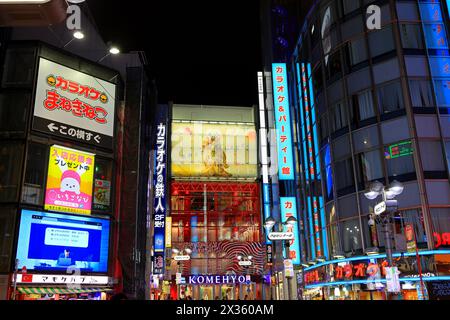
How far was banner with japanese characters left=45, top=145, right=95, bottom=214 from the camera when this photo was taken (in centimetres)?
2666

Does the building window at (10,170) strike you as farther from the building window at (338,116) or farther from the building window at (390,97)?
the building window at (390,97)

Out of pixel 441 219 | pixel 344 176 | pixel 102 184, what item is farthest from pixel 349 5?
pixel 102 184

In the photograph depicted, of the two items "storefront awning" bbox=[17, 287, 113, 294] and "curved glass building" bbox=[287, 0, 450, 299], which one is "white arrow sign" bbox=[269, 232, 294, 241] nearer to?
"curved glass building" bbox=[287, 0, 450, 299]

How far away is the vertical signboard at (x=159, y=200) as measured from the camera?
44.8 metres

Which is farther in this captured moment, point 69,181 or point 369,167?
point 369,167

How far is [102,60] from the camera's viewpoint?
31906mm

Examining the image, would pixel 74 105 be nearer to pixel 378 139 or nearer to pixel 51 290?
pixel 51 290

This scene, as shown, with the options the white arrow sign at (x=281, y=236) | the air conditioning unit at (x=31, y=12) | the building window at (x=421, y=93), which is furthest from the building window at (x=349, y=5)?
the air conditioning unit at (x=31, y=12)

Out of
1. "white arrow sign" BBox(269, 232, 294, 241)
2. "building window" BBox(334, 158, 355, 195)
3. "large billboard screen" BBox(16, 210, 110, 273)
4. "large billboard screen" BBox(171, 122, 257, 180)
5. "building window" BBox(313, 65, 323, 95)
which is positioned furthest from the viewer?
"large billboard screen" BBox(171, 122, 257, 180)

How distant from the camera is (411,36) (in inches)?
1228

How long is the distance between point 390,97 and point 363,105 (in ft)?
6.98

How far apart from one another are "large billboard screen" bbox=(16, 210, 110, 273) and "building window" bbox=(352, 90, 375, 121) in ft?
65.5

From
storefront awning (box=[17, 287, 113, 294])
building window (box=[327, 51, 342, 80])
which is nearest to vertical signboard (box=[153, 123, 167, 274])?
building window (box=[327, 51, 342, 80])

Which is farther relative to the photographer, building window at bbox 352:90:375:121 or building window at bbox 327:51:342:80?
building window at bbox 327:51:342:80
